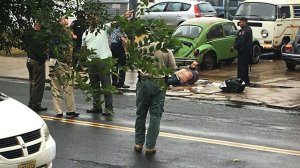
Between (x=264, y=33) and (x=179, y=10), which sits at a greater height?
(x=179, y=10)

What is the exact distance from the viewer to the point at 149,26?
4066 millimetres

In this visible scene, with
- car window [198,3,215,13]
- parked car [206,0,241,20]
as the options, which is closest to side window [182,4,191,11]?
car window [198,3,215,13]

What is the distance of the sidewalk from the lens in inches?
518

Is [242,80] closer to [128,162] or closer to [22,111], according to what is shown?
[128,162]

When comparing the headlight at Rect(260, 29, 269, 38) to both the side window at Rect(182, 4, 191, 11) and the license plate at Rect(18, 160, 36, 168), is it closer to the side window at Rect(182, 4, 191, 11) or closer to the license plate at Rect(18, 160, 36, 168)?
the side window at Rect(182, 4, 191, 11)

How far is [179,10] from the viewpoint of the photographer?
2509 cm

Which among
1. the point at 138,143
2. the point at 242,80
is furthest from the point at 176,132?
the point at 242,80

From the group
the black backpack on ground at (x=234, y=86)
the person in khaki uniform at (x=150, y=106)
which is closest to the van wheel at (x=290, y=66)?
the black backpack on ground at (x=234, y=86)

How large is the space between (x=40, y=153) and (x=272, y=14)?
634 inches

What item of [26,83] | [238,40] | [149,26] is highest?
[149,26]

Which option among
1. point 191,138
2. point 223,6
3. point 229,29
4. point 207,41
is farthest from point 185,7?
point 191,138

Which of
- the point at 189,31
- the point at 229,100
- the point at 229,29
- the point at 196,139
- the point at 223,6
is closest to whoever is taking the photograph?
the point at 196,139

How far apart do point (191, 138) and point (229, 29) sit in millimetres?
10624

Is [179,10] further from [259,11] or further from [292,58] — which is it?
[292,58]
